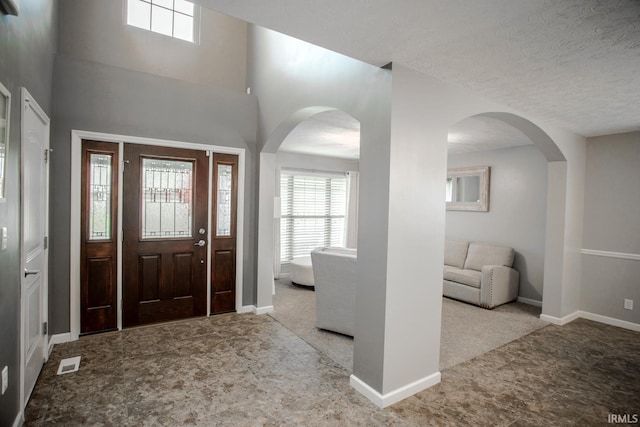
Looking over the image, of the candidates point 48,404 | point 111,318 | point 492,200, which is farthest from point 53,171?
point 492,200

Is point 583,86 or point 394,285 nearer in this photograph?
point 394,285

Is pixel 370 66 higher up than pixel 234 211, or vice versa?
pixel 370 66

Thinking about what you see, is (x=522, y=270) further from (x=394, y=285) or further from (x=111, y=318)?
(x=111, y=318)

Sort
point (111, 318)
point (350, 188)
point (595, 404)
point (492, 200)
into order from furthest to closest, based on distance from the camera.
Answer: point (350, 188) < point (492, 200) < point (111, 318) < point (595, 404)

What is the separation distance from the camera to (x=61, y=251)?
3.30 meters

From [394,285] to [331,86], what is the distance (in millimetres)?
1763

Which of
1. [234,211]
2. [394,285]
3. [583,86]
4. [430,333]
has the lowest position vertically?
[430,333]

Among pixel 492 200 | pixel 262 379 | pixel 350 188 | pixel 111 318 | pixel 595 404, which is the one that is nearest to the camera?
pixel 595 404

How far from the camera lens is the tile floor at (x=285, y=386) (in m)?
2.24

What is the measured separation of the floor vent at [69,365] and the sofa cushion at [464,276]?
184 inches

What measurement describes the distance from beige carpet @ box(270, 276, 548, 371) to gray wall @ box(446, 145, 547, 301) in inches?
23.9

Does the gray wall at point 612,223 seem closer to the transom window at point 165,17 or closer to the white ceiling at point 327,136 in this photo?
the white ceiling at point 327,136

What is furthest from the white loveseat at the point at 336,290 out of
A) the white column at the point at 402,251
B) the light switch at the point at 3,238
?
the light switch at the point at 3,238
